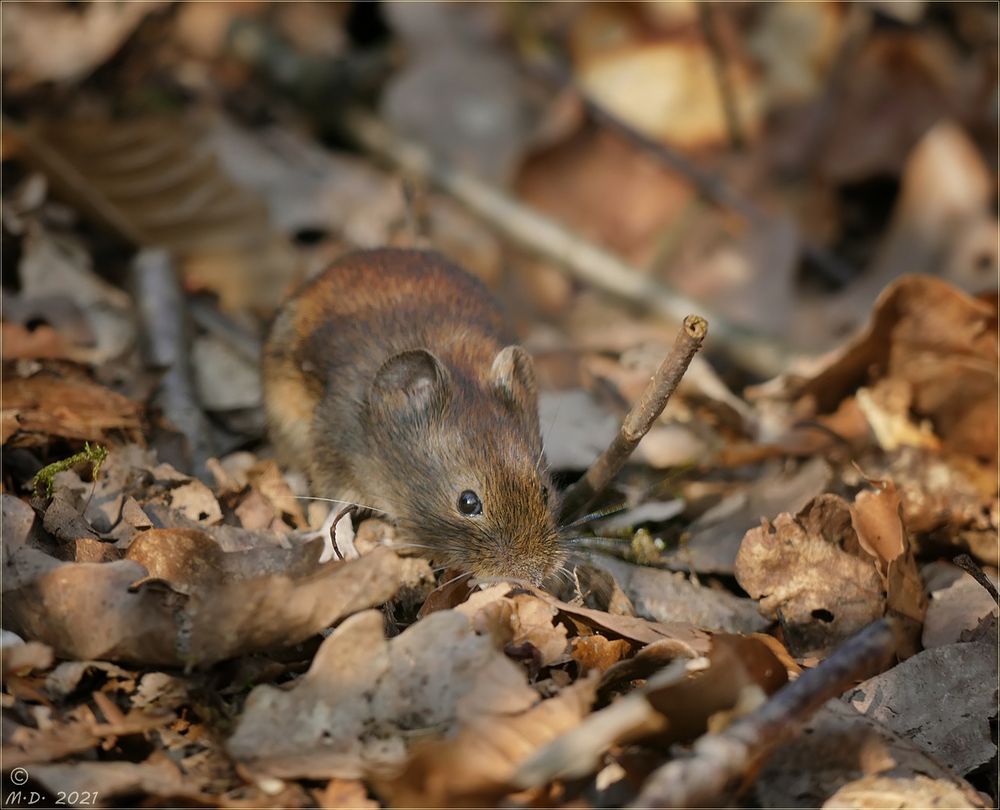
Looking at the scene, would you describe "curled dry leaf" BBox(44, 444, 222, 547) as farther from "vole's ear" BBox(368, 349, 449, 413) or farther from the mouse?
"vole's ear" BBox(368, 349, 449, 413)

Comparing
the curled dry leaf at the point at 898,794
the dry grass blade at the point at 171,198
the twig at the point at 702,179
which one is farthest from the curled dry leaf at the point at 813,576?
the twig at the point at 702,179

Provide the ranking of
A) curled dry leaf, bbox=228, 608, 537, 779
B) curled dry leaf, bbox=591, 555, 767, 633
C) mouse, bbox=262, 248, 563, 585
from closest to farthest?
curled dry leaf, bbox=228, 608, 537, 779
curled dry leaf, bbox=591, 555, 767, 633
mouse, bbox=262, 248, 563, 585

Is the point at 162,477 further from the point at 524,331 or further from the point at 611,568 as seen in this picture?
the point at 524,331

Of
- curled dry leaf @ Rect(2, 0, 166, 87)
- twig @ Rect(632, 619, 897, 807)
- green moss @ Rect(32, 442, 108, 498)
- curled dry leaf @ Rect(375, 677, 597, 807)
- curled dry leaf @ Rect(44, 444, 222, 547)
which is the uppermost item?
curled dry leaf @ Rect(2, 0, 166, 87)

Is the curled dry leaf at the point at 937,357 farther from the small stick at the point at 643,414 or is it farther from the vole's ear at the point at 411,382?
the vole's ear at the point at 411,382

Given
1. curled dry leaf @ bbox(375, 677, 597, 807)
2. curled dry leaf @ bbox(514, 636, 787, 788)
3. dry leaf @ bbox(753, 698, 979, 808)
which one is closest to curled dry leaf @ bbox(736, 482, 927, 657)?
dry leaf @ bbox(753, 698, 979, 808)

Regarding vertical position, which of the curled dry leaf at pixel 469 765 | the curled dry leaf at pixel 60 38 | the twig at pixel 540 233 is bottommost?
the twig at pixel 540 233
